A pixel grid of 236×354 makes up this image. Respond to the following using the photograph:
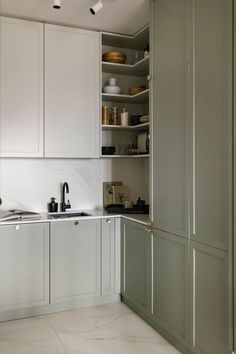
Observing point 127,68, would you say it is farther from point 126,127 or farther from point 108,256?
point 108,256

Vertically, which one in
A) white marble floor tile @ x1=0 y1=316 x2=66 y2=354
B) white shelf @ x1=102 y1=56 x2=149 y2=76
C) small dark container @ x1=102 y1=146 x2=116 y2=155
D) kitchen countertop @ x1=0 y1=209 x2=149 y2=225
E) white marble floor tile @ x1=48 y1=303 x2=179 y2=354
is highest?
white shelf @ x1=102 y1=56 x2=149 y2=76

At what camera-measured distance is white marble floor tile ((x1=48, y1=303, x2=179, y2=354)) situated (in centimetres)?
260

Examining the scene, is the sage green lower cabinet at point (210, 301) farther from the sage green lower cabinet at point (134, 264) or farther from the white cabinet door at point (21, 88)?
the white cabinet door at point (21, 88)

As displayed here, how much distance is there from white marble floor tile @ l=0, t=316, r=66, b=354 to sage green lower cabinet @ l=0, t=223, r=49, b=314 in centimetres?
15

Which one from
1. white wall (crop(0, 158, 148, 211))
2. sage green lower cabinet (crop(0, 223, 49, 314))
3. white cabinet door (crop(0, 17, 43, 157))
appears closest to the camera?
sage green lower cabinet (crop(0, 223, 49, 314))

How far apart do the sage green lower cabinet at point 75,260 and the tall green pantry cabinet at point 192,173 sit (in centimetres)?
68

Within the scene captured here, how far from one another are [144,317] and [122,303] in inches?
17.0

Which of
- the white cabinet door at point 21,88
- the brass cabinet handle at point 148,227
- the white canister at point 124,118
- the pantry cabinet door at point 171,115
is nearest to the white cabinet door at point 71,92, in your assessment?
the white cabinet door at point 21,88

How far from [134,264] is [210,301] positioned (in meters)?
1.12

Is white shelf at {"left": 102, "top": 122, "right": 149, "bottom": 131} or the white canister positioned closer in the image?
white shelf at {"left": 102, "top": 122, "right": 149, "bottom": 131}

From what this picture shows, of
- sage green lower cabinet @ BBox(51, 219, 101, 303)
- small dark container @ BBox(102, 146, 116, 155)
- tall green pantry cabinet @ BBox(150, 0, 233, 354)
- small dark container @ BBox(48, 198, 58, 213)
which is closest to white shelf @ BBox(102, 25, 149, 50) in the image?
tall green pantry cabinet @ BBox(150, 0, 233, 354)

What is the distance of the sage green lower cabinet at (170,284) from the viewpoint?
8.05 feet

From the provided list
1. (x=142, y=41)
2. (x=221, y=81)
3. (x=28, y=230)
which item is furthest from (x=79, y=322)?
(x=142, y=41)

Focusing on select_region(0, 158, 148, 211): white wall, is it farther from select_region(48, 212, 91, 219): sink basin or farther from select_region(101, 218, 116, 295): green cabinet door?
select_region(101, 218, 116, 295): green cabinet door
